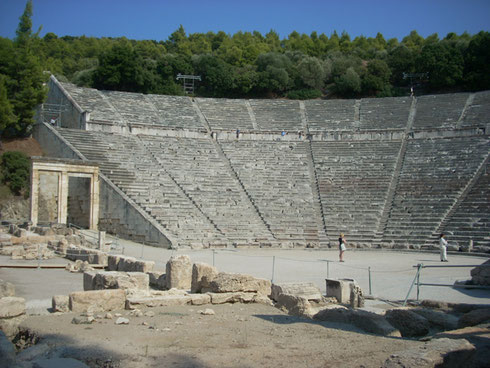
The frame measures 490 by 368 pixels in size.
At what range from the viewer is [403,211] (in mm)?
23625

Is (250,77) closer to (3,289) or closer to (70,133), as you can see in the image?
(70,133)

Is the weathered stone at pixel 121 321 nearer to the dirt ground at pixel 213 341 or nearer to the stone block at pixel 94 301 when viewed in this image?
the dirt ground at pixel 213 341

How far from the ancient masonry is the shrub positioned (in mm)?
→ 1804

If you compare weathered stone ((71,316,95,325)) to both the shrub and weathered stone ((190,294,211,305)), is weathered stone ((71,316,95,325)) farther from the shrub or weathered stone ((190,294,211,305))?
the shrub

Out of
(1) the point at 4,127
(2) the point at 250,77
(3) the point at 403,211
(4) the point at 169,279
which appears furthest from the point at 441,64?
(4) the point at 169,279

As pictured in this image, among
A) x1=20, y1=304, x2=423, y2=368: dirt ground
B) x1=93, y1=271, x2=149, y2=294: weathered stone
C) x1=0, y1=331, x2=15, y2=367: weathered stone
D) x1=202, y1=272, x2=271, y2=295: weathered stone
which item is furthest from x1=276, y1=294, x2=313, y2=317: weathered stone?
x1=0, y1=331, x2=15, y2=367: weathered stone

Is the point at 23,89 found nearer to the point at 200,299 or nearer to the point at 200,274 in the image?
the point at 200,274

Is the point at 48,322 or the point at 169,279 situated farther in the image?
the point at 169,279

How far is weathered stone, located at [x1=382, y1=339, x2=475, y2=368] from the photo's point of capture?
4.73 metres

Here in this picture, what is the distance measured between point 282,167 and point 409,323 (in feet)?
67.8

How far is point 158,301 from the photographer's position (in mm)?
8852

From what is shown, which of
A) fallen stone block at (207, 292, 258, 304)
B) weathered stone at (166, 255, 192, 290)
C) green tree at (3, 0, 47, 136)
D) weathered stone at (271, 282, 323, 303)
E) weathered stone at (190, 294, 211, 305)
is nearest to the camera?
weathered stone at (190, 294, 211, 305)

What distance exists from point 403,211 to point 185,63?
27.6 meters

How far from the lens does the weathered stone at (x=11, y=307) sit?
706cm
